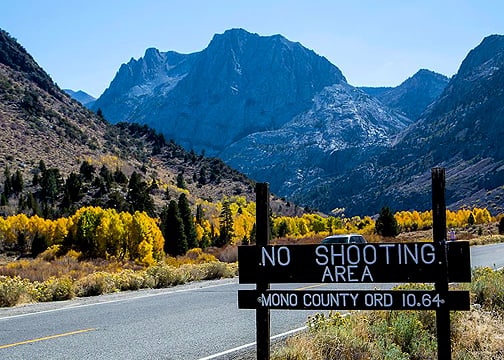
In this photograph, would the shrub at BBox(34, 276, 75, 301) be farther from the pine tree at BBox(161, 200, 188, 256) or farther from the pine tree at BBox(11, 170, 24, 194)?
the pine tree at BBox(11, 170, 24, 194)

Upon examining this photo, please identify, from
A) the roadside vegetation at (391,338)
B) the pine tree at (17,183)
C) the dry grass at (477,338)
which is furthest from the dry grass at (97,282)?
the pine tree at (17,183)

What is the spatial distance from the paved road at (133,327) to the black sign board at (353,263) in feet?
7.98

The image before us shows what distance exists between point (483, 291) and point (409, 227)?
71842mm

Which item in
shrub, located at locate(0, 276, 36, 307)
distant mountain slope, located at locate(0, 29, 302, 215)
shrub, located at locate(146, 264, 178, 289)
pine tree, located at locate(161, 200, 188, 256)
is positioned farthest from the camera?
distant mountain slope, located at locate(0, 29, 302, 215)

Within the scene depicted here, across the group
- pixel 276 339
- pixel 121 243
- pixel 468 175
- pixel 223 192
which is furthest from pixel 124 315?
pixel 468 175

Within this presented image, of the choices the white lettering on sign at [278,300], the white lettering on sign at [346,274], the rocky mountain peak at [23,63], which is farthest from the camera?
the rocky mountain peak at [23,63]

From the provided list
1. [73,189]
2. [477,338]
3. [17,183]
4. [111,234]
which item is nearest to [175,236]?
[111,234]

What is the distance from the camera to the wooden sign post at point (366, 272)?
5.06m

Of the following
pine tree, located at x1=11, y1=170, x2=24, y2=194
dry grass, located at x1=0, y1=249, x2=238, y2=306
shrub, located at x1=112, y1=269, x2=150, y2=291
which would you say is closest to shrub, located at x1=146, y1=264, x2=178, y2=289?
dry grass, located at x1=0, y1=249, x2=238, y2=306

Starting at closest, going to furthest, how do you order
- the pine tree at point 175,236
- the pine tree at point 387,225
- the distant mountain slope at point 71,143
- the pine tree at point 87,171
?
1. the pine tree at point 175,236
2. the pine tree at point 387,225
3. the pine tree at point 87,171
4. the distant mountain slope at point 71,143

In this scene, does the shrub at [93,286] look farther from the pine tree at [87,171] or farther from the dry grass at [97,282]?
the pine tree at [87,171]

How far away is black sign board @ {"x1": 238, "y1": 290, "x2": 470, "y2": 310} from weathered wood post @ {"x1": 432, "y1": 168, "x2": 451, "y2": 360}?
8 centimetres

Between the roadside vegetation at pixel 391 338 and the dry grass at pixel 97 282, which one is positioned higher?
the roadside vegetation at pixel 391 338

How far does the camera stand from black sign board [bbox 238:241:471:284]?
5082 millimetres
